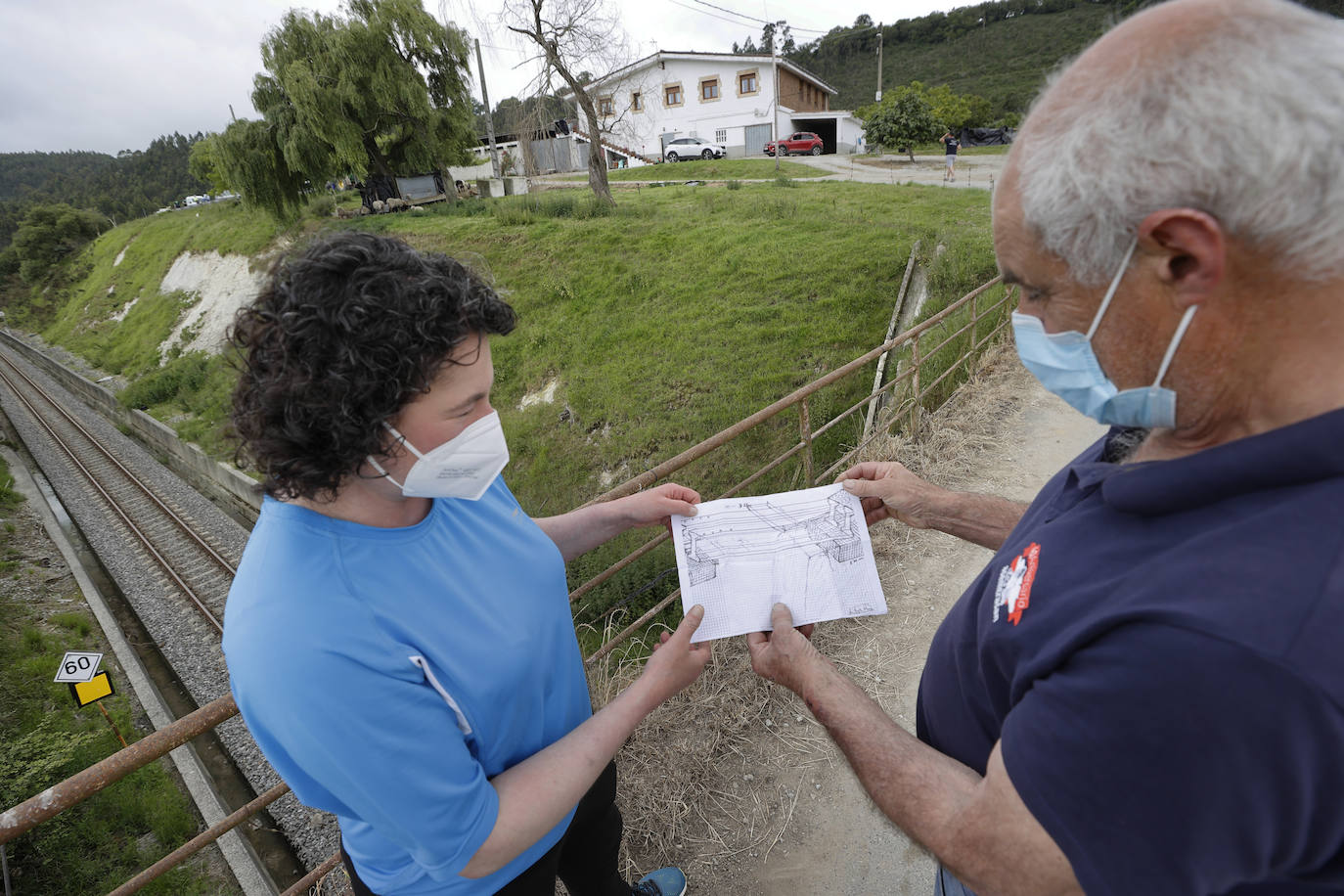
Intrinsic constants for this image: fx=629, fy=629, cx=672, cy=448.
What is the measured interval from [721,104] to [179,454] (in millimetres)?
30855

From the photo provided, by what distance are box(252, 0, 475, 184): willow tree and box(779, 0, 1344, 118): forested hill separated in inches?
1197

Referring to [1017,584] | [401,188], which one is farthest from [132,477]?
[1017,584]

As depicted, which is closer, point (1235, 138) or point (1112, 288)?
point (1235, 138)

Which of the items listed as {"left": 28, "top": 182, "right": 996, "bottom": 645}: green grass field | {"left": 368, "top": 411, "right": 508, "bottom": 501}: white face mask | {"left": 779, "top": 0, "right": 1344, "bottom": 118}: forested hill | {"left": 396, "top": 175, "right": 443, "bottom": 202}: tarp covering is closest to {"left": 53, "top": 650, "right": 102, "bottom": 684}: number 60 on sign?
{"left": 28, "top": 182, "right": 996, "bottom": 645}: green grass field

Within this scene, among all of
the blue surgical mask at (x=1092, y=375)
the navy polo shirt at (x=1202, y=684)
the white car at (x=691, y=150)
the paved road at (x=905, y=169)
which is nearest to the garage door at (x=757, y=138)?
the white car at (x=691, y=150)

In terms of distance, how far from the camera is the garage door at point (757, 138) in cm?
3459

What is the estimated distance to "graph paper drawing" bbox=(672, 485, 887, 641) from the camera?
1.76 metres

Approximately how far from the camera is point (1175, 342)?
85 centimetres

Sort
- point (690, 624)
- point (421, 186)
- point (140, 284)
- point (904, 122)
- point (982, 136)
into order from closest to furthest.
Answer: point (690, 624) < point (904, 122) < point (982, 136) < point (421, 186) < point (140, 284)

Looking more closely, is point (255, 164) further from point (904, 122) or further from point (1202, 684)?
point (1202, 684)

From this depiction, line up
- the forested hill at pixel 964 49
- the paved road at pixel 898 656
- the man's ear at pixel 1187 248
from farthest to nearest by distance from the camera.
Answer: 1. the forested hill at pixel 964 49
2. the paved road at pixel 898 656
3. the man's ear at pixel 1187 248

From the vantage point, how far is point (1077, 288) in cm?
94

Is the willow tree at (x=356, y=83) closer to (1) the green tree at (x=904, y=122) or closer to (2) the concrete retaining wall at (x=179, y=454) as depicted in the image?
(2) the concrete retaining wall at (x=179, y=454)

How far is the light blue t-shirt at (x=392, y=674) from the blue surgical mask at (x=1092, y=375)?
1.13 m
